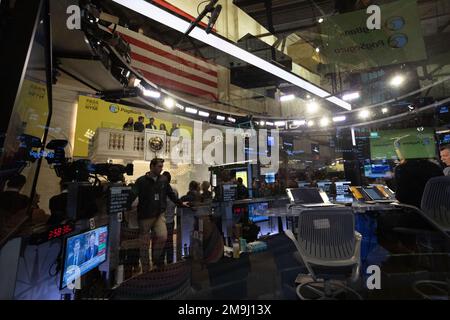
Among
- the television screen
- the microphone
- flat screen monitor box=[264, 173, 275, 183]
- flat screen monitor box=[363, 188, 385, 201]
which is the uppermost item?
the microphone

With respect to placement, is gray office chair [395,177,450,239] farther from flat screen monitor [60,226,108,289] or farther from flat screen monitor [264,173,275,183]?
flat screen monitor [264,173,275,183]

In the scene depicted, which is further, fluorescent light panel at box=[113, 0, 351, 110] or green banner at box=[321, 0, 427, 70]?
green banner at box=[321, 0, 427, 70]

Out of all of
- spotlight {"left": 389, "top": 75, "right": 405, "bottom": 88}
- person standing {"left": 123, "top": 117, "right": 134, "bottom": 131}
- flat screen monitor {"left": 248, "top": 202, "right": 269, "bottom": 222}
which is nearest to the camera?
flat screen monitor {"left": 248, "top": 202, "right": 269, "bottom": 222}

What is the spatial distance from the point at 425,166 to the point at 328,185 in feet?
9.76

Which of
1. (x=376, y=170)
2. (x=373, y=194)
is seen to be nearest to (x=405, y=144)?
(x=376, y=170)

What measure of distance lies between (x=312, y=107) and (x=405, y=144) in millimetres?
3234

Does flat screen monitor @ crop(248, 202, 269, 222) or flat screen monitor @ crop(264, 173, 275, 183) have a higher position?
flat screen monitor @ crop(264, 173, 275, 183)

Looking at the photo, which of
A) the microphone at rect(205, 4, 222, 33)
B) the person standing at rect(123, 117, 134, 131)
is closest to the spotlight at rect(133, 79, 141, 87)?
the person standing at rect(123, 117, 134, 131)

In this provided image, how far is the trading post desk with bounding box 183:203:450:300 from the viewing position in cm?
258

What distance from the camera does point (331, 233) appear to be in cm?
203

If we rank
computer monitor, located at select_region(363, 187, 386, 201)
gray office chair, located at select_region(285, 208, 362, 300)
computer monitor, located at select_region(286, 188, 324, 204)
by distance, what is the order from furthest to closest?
computer monitor, located at select_region(363, 187, 386, 201) → computer monitor, located at select_region(286, 188, 324, 204) → gray office chair, located at select_region(285, 208, 362, 300)

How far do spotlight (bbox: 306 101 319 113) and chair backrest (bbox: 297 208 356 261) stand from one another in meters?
7.58

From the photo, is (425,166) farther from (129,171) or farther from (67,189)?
(67,189)

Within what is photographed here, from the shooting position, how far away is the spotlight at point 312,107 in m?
8.80
